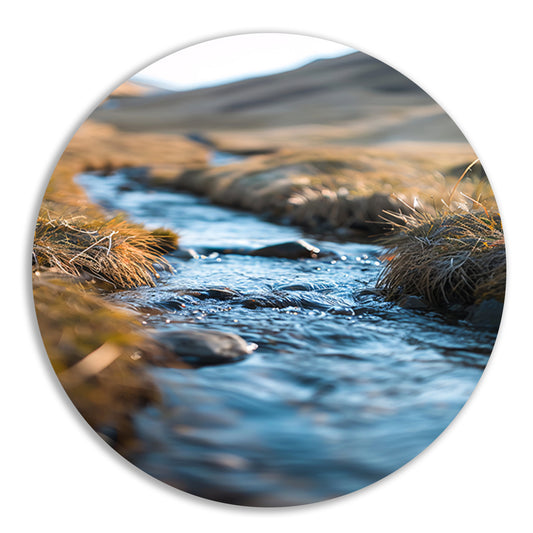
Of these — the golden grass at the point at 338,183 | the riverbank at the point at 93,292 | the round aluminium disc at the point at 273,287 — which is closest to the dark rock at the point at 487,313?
the round aluminium disc at the point at 273,287

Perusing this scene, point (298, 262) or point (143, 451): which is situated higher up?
point (298, 262)

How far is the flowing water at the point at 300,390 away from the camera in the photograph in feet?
5.29

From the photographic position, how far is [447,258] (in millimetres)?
2246

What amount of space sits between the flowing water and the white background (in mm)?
241

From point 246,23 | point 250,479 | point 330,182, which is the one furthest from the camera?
point 330,182

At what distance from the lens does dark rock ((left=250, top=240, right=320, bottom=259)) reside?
9.39 ft

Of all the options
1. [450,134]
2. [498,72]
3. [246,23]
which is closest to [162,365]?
[246,23]

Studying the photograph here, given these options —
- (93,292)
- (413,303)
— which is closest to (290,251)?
(413,303)

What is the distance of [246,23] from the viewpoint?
2256mm

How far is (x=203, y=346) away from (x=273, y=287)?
0.67 m

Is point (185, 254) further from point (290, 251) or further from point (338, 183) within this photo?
point (338, 183)

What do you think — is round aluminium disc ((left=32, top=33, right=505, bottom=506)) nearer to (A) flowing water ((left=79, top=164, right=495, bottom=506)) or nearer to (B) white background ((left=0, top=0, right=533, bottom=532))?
(A) flowing water ((left=79, top=164, right=495, bottom=506))

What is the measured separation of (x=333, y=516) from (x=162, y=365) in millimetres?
932
